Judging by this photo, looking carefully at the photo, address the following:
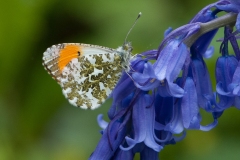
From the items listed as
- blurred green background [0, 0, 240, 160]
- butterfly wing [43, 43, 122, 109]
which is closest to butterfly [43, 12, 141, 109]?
butterfly wing [43, 43, 122, 109]

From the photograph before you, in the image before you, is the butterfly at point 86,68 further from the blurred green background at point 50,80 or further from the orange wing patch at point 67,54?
the blurred green background at point 50,80

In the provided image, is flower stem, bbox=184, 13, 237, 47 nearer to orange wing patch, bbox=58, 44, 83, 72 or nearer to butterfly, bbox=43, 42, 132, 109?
butterfly, bbox=43, 42, 132, 109

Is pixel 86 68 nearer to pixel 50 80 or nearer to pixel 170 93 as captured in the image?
pixel 170 93

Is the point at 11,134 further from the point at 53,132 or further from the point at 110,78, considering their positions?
the point at 110,78

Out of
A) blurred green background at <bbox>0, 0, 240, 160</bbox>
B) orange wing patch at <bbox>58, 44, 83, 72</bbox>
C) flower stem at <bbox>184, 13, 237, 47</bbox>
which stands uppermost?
orange wing patch at <bbox>58, 44, 83, 72</bbox>

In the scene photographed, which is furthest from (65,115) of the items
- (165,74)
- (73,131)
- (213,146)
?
(165,74)

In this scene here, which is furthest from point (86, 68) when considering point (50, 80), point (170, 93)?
point (50, 80)
